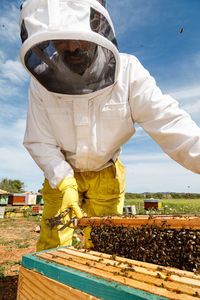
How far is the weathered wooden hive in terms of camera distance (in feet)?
3.32

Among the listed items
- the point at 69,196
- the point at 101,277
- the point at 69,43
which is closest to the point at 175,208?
the point at 69,196

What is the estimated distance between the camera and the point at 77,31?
1921 millimetres

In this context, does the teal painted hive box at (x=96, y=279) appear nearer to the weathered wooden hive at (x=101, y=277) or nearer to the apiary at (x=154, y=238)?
the weathered wooden hive at (x=101, y=277)

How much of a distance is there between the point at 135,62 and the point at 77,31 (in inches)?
33.6

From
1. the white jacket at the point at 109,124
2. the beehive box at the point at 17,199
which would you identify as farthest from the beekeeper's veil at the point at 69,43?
the beehive box at the point at 17,199

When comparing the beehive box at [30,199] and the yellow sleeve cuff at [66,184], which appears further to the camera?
the beehive box at [30,199]

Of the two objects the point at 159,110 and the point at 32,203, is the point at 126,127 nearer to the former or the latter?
the point at 159,110

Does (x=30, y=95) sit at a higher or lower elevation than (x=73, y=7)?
lower

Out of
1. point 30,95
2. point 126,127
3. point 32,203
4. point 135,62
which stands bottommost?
point 32,203

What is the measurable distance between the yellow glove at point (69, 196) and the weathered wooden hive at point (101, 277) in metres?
0.59

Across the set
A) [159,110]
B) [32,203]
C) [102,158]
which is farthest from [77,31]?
[32,203]

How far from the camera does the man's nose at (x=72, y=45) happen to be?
7.14ft

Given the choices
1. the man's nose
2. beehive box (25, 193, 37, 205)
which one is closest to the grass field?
beehive box (25, 193, 37, 205)

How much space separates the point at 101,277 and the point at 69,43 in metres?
1.98
